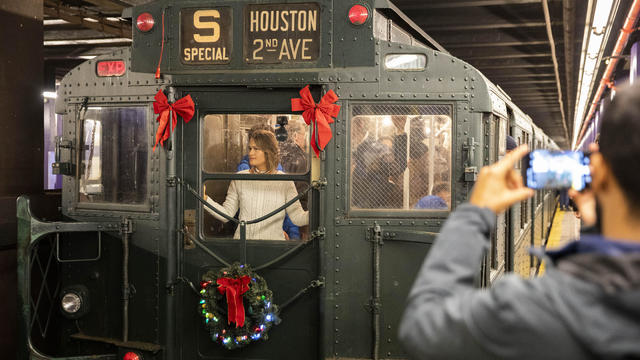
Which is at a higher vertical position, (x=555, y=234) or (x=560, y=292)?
(x=560, y=292)

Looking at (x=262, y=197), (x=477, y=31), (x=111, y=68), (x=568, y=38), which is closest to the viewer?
(x=262, y=197)

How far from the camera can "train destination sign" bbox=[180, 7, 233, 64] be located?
4.54 meters

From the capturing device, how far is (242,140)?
468cm

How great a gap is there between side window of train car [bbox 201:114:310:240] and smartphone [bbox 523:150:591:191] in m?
2.72

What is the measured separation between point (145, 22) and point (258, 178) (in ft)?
4.57

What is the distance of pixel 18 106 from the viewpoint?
6086mm

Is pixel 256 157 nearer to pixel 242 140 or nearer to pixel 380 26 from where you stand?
pixel 242 140

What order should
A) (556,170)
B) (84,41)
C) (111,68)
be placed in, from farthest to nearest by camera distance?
(84,41)
(111,68)
(556,170)

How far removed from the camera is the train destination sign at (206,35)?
4543 mm

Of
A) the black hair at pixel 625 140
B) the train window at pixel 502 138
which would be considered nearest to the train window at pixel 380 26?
the train window at pixel 502 138

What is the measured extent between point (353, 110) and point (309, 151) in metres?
0.43

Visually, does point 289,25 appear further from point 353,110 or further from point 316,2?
point 353,110

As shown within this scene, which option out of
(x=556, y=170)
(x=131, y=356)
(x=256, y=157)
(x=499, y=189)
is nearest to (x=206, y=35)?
(x=256, y=157)

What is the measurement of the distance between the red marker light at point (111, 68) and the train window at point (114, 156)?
0.85 ft
